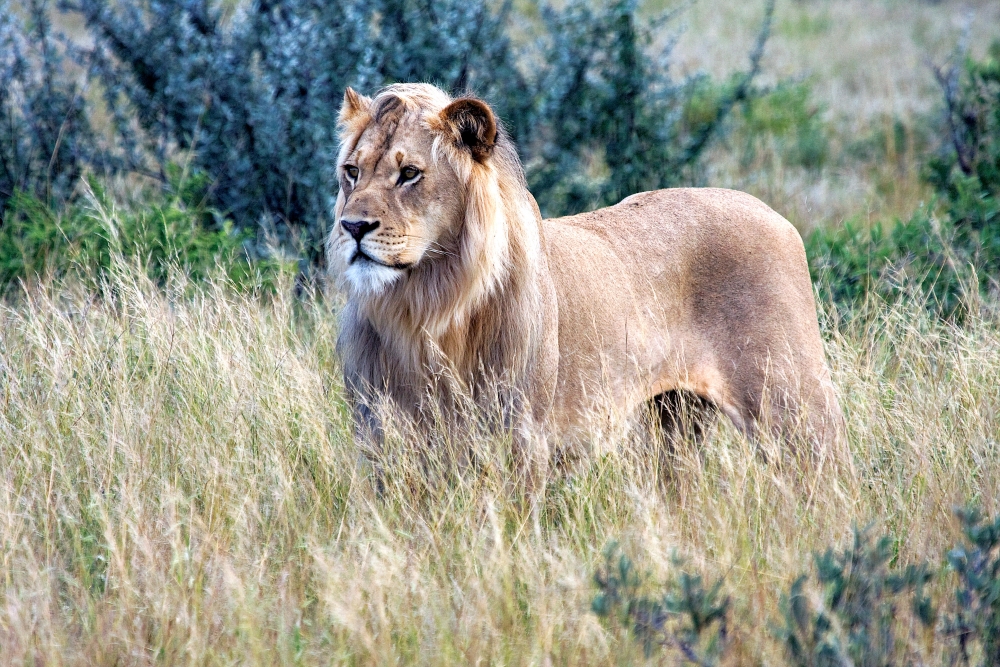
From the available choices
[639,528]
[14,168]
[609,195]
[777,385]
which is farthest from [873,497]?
[14,168]

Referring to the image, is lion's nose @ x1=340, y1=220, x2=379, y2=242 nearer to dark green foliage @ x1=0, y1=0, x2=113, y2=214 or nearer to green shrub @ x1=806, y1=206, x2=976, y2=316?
green shrub @ x1=806, y1=206, x2=976, y2=316

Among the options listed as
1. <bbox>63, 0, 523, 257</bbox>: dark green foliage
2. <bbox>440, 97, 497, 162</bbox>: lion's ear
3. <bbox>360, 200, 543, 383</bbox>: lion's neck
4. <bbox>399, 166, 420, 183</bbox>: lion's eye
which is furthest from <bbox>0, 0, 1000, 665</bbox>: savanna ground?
<bbox>63, 0, 523, 257</bbox>: dark green foliage

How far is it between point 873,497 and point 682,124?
7229 millimetres

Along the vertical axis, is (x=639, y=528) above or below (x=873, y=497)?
above

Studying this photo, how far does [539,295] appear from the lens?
345 centimetres

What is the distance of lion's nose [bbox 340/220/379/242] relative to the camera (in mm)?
3109

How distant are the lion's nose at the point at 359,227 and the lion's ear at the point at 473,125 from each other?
435mm

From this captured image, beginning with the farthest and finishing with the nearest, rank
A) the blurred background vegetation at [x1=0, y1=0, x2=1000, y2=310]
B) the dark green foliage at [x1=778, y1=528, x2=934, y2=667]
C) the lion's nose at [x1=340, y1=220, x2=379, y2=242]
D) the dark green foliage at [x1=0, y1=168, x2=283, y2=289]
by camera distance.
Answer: the blurred background vegetation at [x1=0, y1=0, x2=1000, y2=310], the dark green foliage at [x1=0, y1=168, x2=283, y2=289], the lion's nose at [x1=340, y1=220, x2=379, y2=242], the dark green foliage at [x1=778, y1=528, x2=934, y2=667]

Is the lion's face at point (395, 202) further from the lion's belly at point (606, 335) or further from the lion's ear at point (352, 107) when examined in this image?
the lion's belly at point (606, 335)

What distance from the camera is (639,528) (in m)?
3.09

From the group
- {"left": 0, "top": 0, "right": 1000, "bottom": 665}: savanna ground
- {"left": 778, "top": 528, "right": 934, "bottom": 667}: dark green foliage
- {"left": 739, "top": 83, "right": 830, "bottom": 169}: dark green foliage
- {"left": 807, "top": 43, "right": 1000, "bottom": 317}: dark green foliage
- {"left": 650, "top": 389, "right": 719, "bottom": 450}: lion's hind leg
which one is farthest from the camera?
{"left": 739, "top": 83, "right": 830, "bottom": 169}: dark green foliage

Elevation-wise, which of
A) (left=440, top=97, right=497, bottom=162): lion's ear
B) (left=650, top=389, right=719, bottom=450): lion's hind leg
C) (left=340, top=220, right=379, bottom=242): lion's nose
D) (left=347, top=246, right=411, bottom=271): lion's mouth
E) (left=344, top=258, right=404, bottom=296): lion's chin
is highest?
(left=440, top=97, right=497, bottom=162): lion's ear

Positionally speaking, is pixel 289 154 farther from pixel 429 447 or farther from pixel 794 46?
pixel 794 46

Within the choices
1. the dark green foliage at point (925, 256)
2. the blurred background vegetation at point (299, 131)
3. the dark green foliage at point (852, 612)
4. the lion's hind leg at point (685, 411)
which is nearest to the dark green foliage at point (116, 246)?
the blurred background vegetation at point (299, 131)
